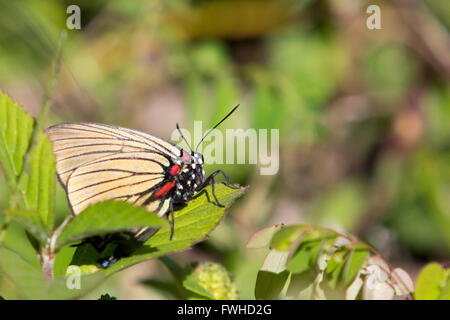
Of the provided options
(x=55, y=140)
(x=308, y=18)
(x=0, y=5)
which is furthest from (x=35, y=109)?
(x=55, y=140)

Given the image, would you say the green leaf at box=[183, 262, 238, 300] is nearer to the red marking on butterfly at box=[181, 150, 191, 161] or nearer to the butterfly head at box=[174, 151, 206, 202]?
the butterfly head at box=[174, 151, 206, 202]

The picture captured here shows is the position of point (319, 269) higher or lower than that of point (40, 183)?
lower

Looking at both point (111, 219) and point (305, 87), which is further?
point (305, 87)

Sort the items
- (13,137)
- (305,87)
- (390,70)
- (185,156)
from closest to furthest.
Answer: (13,137)
(185,156)
(305,87)
(390,70)

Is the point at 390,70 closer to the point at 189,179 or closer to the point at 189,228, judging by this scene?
the point at 189,179

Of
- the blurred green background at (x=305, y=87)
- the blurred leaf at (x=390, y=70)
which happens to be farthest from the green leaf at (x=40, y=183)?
the blurred leaf at (x=390, y=70)

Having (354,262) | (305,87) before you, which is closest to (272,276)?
(354,262)

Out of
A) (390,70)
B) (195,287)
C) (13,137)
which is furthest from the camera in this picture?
(390,70)
